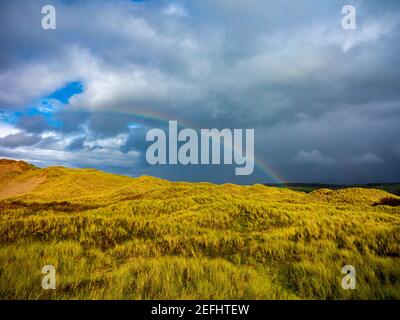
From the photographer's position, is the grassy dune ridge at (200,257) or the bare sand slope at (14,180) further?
the bare sand slope at (14,180)

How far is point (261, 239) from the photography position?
34.6 feet

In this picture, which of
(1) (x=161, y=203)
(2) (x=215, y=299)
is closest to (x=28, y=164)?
(1) (x=161, y=203)

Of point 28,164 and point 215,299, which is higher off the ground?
point 28,164

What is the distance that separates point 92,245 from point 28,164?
97.9 meters

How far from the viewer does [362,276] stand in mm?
6316

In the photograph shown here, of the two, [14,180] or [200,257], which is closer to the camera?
[200,257]

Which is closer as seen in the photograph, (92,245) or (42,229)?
(92,245)

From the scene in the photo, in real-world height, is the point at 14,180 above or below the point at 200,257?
above

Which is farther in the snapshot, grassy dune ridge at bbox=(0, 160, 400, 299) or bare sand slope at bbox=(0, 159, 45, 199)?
bare sand slope at bbox=(0, 159, 45, 199)
